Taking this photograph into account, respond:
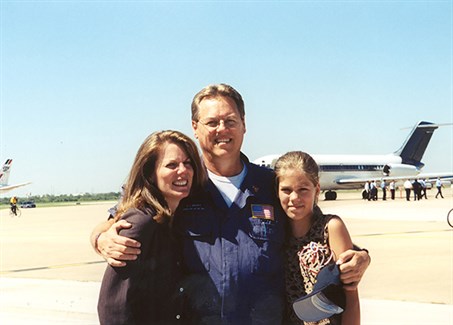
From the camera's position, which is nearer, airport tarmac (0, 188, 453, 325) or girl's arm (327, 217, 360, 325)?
girl's arm (327, 217, 360, 325)

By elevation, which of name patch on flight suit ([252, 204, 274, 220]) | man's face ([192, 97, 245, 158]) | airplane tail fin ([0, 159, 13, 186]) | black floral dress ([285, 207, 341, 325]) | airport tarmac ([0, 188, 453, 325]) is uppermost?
man's face ([192, 97, 245, 158])

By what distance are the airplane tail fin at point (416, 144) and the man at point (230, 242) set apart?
63.2 metres

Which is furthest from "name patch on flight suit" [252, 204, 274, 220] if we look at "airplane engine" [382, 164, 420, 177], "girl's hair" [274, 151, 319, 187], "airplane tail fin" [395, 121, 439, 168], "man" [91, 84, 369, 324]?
"airplane tail fin" [395, 121, 439, 168]

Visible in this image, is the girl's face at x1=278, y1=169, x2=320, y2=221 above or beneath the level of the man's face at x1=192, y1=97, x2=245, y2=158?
beneath

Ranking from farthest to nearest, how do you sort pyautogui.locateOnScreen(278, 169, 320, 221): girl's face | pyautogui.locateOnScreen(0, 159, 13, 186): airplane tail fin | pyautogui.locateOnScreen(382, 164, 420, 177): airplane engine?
pyautogui.locateOnScreen(0, 159, 13, 186): airplane tail fin, pyautogui.locateOnScreen(382, 164, 420, 177): airplane engine, pyautogui.locateOnScreen(278, 169, 320, 221): girl's face

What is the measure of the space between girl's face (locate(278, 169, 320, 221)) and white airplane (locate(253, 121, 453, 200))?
3927cm

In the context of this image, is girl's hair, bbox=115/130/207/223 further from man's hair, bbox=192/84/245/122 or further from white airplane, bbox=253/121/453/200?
white airplane, bbox=253/121/453/200

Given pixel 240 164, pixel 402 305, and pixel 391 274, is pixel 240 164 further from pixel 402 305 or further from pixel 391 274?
pixel 391 274

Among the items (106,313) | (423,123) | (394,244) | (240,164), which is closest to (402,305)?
(240,164)

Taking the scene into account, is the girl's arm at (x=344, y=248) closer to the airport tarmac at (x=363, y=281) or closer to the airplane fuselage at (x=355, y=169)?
the airport tarmac at (x=363, y=281)

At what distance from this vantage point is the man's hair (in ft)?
9.30

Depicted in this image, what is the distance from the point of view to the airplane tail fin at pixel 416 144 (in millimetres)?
64312

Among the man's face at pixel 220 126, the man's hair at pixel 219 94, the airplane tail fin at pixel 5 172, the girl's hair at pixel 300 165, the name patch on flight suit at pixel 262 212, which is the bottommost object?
the airplane tail fin at pixel 5 172

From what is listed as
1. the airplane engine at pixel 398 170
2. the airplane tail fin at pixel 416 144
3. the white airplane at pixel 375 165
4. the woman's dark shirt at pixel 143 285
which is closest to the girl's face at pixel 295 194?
the woman's dark shirt at pixel 143 285
